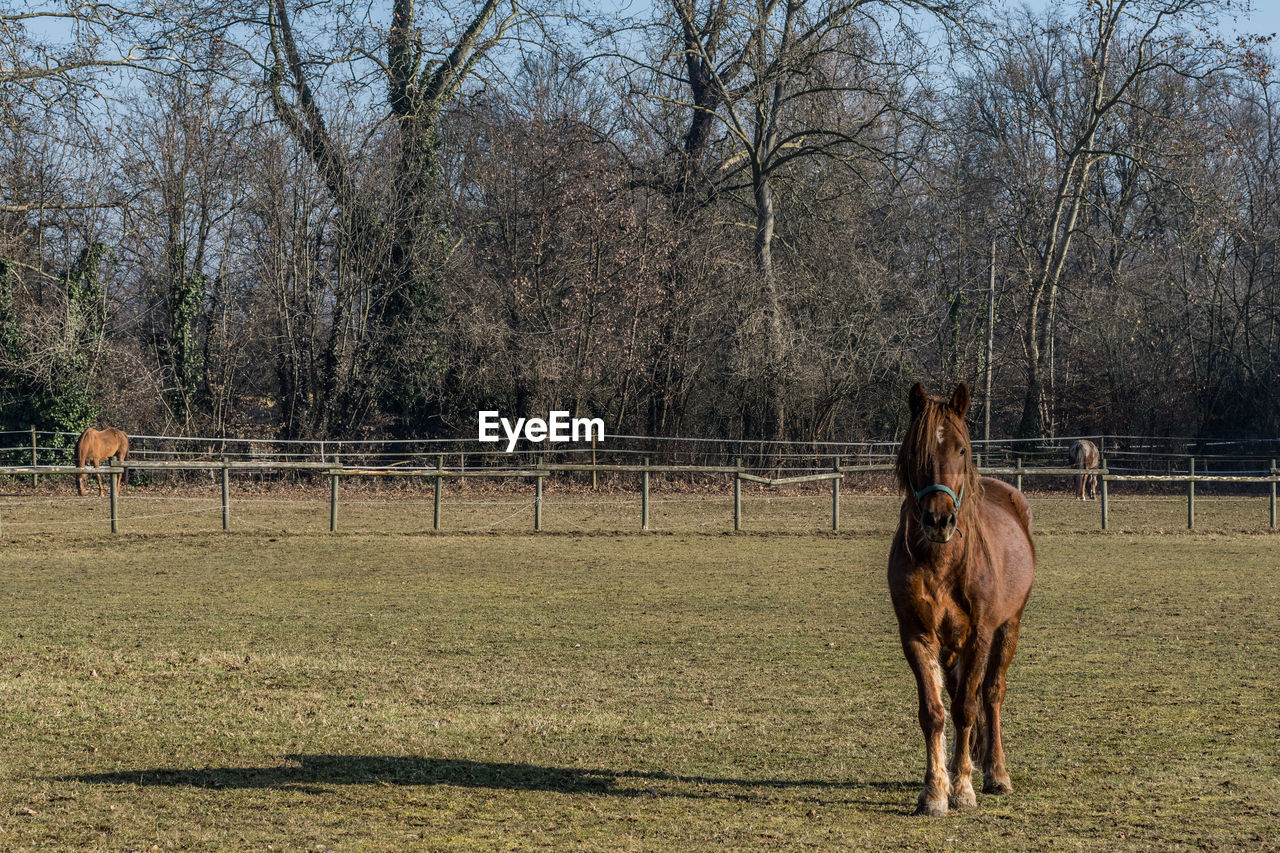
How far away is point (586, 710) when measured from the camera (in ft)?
23.1

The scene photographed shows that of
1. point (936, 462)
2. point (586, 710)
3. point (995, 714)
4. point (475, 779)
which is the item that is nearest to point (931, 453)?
point (936, 462)

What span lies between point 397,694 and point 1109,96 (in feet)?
110

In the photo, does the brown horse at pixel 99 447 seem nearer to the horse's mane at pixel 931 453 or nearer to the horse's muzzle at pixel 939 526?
the horse's mane at pixel 931 453

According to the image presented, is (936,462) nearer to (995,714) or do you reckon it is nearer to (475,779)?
(995,714)

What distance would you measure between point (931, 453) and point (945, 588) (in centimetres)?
62

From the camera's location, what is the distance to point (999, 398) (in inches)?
1375

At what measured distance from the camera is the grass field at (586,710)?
488 cm

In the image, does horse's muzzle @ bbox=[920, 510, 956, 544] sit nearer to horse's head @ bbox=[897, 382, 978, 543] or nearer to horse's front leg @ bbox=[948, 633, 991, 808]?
horse's head @ bbox=[897, 382, 978, 543]

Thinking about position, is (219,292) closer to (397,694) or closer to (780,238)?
(780,238)

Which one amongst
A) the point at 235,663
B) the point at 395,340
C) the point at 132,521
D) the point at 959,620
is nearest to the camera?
the point at 959,620

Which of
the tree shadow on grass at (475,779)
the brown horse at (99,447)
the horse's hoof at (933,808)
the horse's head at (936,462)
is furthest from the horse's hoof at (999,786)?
the brown horse at (99,447)

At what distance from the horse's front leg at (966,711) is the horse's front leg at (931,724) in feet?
0.30

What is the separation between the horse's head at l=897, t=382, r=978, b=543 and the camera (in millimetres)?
4738

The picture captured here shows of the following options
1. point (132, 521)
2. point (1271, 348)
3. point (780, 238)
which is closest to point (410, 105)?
point (780, 238)
